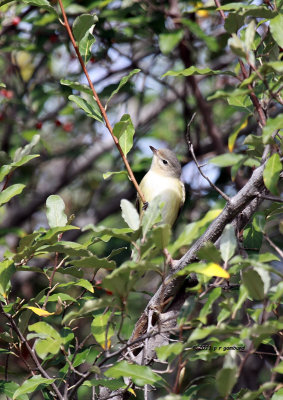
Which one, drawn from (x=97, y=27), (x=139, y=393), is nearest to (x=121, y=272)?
(x=139, y=393)

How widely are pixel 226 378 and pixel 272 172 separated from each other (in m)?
0.72

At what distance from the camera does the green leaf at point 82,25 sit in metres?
2.59

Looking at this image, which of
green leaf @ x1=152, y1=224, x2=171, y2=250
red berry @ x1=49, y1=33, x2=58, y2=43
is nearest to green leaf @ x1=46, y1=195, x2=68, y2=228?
green leaf @ x1=152, y1=224, x2=171, y2=250

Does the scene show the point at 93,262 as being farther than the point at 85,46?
No

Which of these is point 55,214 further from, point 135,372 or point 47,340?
point 135,372

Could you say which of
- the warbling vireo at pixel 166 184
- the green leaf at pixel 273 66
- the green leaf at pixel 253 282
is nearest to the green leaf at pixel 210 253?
the green leaf at pixel 253 282

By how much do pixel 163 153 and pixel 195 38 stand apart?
1436 millimetres

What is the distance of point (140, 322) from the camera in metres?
2.81

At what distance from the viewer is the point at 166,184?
16.6ft

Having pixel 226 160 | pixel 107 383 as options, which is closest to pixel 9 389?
pixel 107 383

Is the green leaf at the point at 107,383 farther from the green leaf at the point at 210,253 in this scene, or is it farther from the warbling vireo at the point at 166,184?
the warbling vireo at the point at 166,184

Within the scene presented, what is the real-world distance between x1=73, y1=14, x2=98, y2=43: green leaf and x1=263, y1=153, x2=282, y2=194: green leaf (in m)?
1.05

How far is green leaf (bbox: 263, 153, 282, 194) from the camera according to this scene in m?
2.06

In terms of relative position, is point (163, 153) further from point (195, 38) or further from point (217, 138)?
point (195, 38)
